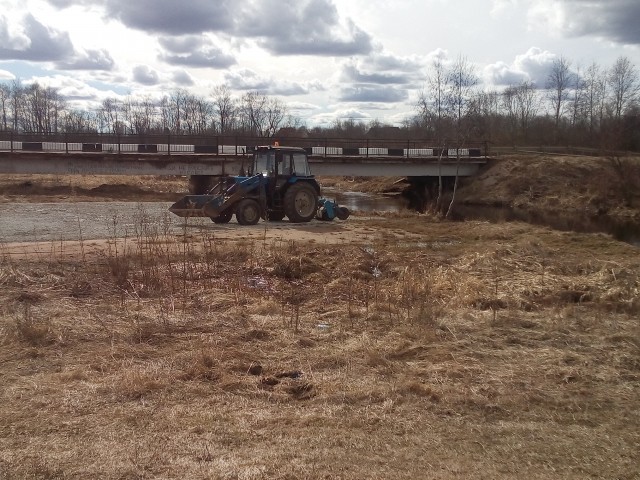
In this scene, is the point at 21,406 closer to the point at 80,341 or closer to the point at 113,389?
the point at 113,389

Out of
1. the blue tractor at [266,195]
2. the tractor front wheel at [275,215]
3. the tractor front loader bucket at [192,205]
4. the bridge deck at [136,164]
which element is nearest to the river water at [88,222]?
the tractor front loader bucket at [192,205]

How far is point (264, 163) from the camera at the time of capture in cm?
2194

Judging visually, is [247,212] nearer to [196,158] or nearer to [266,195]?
[266,195]

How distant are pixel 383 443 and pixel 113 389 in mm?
2423

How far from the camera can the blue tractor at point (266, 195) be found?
20.9 metres

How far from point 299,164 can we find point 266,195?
157 cm

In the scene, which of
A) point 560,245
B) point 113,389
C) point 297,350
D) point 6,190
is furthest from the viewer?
point 6,190

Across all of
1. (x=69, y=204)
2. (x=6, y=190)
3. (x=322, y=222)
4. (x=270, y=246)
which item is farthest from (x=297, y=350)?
(x=6, y=190)

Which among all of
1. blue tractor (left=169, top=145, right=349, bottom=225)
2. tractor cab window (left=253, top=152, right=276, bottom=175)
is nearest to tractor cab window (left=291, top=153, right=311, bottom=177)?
blue tractor (left=169, top=145, right=349, bottom=225)

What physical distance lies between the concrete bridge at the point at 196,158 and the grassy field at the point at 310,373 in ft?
79.3

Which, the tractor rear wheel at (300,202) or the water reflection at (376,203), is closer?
the tractor rear wheel at (300,202)

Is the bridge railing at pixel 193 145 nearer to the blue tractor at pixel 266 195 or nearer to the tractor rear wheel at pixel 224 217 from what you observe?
the blue tractor at pixel 266 195

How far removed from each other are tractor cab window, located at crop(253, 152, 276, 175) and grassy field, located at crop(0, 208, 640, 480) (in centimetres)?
1035

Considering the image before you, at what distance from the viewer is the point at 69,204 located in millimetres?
27891
